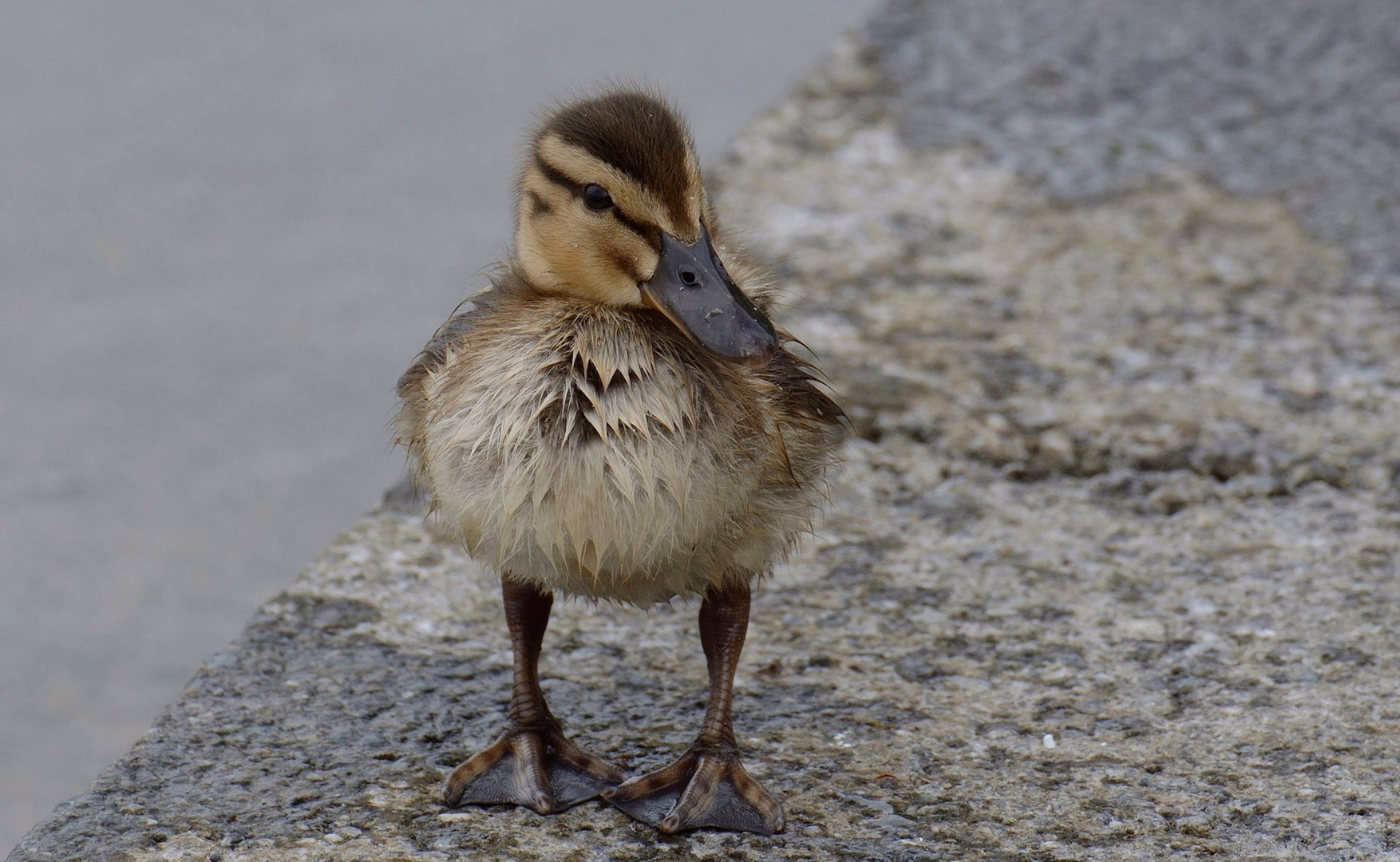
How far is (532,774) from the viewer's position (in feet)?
9.27

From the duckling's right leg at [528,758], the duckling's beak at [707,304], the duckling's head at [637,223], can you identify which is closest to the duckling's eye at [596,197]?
the duckling's head at [637,223]

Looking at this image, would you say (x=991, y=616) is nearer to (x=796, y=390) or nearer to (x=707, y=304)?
(x=796, y=390)

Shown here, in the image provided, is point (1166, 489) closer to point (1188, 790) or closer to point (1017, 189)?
point (1188, 790)

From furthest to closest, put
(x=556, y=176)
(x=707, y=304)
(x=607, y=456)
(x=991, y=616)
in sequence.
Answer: (x=991, y=616)
(x=556, y=176)
(x=707, y=304)
(x=607, y=456)

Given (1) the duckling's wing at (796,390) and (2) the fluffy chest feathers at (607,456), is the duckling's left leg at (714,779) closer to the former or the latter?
(2) the fluffy chest feathers at (607,456)

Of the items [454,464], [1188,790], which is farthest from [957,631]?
[454,464]

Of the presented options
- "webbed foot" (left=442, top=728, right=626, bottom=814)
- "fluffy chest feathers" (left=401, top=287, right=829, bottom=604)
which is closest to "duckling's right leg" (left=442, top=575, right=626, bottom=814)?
"webbed foot" (left=442, top=728, right=626, bottom=814)

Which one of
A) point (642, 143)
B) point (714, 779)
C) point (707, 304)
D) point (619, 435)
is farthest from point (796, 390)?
point (714, 779)

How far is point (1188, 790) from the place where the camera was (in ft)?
9.31

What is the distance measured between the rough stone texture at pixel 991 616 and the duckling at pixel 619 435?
13 centimetres

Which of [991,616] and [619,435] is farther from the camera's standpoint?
[991,616]

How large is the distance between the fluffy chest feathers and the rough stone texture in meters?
0.47

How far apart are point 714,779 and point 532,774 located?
0.33 metres

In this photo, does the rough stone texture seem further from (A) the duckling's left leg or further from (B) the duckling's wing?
(B) the duckling's wing
